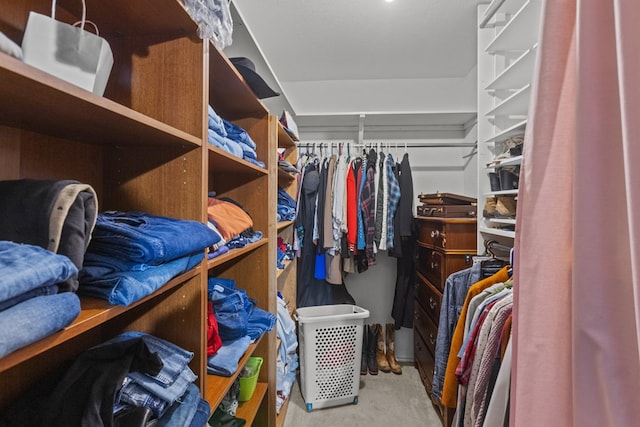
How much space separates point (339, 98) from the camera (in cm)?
270

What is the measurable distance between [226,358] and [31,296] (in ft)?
2.41

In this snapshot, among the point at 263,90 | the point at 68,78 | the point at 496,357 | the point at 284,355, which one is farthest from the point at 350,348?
the point at 68,78

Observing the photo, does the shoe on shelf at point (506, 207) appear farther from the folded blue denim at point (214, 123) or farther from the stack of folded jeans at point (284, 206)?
the folded blue denim at point (214, 123)

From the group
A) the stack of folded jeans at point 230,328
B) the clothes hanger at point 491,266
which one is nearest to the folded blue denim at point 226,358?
the stack of folded jeans at point 230,328

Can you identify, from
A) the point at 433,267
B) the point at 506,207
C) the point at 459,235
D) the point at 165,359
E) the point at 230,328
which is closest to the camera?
the point at 165,359

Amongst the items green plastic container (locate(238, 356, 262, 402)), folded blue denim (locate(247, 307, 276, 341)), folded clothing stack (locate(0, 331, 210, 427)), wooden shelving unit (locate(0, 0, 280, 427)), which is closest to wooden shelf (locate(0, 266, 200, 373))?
wooden shelving unit (locate(0, 0, 280, 427))

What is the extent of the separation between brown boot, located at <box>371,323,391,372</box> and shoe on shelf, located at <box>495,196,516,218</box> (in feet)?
4.82

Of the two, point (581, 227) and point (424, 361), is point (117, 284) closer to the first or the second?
point (581, 227)

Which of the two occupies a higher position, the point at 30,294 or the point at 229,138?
the point at 229,138

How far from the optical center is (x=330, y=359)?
6.74 feet

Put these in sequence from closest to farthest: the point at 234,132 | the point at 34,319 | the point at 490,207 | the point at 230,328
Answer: the point at 34,319 < the point at 230,328 < the point at 234,132 < the point at 490,207

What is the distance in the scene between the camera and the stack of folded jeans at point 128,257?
1.85 ft

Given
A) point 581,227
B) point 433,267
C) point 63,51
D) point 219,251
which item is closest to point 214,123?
point 219,251

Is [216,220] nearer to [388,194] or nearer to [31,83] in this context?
[31,83]
